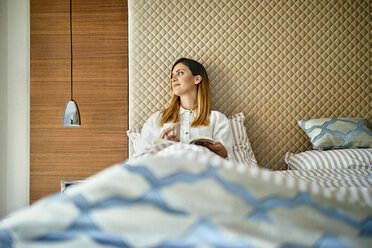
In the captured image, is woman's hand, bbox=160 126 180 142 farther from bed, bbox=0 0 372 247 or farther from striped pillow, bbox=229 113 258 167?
striped pillow, bbox=229 113 258 167

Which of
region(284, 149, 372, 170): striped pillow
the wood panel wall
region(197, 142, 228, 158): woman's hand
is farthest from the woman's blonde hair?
region(284, 149, 372, 170): striped pillow

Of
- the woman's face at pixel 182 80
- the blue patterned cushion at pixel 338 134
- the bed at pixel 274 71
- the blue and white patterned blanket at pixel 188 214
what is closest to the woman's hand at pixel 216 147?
the bed at pixel 274 71

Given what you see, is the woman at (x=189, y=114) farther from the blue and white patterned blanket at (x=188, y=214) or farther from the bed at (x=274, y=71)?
the blue and white patterned blanket at (x=188, y=214)

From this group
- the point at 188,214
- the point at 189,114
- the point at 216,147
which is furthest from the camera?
the point at 189,114

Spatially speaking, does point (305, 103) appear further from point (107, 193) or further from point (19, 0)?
point (19, 0)

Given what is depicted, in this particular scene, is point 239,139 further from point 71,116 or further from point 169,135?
point 71,116

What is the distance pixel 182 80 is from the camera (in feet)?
6.01

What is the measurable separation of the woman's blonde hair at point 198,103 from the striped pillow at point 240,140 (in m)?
0.22

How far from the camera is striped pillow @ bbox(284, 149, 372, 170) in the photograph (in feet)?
4.74

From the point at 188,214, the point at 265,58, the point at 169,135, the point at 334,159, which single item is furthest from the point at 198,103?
the point at 188,214

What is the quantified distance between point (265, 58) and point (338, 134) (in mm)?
761

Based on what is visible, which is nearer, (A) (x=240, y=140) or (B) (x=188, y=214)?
(B) (x=188, y=214)

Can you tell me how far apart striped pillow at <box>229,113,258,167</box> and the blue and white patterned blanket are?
4.16ft

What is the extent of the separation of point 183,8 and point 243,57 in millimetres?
610
